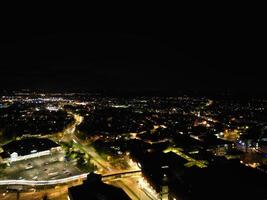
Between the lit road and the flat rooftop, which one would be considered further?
the flat rooftop

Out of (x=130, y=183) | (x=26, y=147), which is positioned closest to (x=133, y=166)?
(x=130, y=183)

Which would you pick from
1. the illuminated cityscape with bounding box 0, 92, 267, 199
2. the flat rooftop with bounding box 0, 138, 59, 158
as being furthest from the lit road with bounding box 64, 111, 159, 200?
the flat rooftop with bounding box 0, 138, 59, 158

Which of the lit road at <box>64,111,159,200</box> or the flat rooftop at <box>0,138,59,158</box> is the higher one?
the flat rooftop at <box>0,138,59,158</box>

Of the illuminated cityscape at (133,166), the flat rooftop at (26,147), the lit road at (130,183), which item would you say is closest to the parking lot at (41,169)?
the illuminated cityscape at (133,166)

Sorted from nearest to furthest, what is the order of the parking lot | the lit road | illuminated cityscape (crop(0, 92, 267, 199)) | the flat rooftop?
illuminated cityscape (crop(0, 92, 267, 199)), the lit road, the parking lot, the flat rooftop

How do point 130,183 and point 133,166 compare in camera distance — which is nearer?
point 130,183

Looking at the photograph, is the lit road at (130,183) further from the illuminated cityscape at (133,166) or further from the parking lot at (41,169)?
the parking lot at (41,169)

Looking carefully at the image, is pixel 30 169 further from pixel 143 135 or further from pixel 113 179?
pixel 143 135

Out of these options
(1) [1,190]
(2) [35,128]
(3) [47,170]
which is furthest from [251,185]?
(2) [35,128]

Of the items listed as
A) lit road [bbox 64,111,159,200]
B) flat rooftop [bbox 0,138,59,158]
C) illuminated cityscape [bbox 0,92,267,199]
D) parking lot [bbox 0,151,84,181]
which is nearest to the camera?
illuminated cityscape [bbox 0,92,267,199]

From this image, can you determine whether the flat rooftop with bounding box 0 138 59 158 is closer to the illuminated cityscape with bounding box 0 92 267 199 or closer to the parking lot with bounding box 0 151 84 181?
the illuminated cityscape with bounding box 0 92 267 199

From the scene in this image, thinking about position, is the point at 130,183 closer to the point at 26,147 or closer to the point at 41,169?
the point at 41,169
